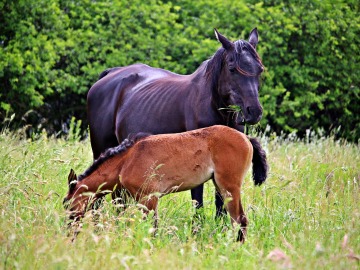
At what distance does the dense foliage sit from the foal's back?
11.5 metres

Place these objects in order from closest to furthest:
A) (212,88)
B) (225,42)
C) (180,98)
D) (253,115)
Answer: (253,115) < (225,42) < (212,88) < (180,98)

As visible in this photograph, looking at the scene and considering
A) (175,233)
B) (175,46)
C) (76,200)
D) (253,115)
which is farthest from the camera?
(175,46)

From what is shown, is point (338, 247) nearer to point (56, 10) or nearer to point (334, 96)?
point (56, 10)

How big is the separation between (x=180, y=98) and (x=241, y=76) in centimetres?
88

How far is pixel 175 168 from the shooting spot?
575cm

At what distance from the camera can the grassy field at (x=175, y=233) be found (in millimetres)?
4160

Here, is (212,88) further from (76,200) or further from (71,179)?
(76,200)

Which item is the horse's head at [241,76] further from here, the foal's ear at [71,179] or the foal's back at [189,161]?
the foal's ear at [71,179]

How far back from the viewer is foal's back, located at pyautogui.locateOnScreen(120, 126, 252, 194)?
5.66 meters

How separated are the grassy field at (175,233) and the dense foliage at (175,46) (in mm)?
9313

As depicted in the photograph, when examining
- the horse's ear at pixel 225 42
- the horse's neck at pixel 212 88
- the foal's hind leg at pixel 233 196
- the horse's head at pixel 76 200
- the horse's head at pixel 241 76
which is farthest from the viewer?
the horse's neck at pixel 212 88

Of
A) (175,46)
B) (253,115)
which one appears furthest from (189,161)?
(175,46)

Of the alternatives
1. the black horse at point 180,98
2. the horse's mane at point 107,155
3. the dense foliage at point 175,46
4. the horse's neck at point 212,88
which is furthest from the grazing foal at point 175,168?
the dense foliage at point 175,46

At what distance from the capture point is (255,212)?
19.7 feet
